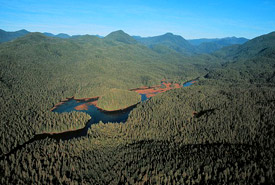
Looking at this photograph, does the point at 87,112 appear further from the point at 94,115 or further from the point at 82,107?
the point at 82,107

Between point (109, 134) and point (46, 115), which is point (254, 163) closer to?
point (109, 134)

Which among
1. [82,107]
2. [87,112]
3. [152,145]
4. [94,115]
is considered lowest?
[152,145]

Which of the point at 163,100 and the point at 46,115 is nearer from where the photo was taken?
the point at 46,115

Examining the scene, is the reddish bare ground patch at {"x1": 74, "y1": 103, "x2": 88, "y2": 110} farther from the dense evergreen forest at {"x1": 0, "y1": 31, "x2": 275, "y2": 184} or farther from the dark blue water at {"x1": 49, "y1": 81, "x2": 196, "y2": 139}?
the dense evergreen forest at {"x1": 0, "y1": 31, "x2": 275, "y2": 184}

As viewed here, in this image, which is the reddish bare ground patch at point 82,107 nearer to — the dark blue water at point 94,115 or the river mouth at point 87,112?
the river mouth at point 87,112

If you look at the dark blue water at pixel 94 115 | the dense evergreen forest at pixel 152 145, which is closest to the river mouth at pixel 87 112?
the dark blue water at pixel 94 115

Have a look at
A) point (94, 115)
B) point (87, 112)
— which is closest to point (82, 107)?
point (87, 112)

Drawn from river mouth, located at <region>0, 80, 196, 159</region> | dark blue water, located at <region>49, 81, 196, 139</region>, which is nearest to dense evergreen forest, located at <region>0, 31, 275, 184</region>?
river mouth, located at <region>0, 80, 196, 159</region>

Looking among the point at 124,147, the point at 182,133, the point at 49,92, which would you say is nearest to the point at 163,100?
the point at 182,133

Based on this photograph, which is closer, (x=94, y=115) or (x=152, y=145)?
(x=152, y=145)

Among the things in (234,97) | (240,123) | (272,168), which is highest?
(234,97)

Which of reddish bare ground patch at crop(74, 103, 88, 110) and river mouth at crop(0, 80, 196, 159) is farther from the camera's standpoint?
reddish bare ground patch at crop(74, 103, 88, 110)
